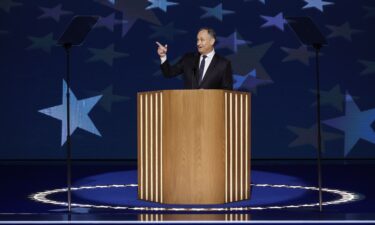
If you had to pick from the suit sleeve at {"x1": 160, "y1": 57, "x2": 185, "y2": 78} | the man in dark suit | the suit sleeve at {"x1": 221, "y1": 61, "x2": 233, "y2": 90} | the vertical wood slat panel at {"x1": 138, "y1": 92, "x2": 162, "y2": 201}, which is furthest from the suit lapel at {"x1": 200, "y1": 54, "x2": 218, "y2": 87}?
the vertical wood slat panel at {"x1": 138, "y1": 92, "x2": 162, "y2": 201}

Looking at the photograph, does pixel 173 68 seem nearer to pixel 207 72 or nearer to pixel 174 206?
pixel 207 72

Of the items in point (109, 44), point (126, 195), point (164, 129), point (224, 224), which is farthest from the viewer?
point (109, 44)

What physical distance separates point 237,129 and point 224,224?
4.28ft

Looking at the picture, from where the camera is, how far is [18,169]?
7.66 meters

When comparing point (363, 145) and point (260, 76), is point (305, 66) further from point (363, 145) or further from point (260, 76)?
point (363, 145)

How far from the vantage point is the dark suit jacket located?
4859 mm

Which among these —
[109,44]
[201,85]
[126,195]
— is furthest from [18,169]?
[201,85]

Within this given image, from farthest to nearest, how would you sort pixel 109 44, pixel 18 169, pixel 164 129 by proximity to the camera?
pixel 109 44 → pixel 18 169 → pixel 164 129

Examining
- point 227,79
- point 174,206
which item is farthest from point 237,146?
point 174,206

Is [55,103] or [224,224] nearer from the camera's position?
[224,224]

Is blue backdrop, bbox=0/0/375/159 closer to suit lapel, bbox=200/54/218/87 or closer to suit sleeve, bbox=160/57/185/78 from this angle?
suit sleeve, bbox=160/57/185/78

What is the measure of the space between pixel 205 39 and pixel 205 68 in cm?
22

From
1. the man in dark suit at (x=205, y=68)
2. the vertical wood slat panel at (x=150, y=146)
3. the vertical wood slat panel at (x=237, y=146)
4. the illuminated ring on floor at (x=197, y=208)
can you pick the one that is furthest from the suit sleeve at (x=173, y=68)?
the illuminated ring on floor at (x=197, y=208)

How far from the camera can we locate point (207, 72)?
4859mm
